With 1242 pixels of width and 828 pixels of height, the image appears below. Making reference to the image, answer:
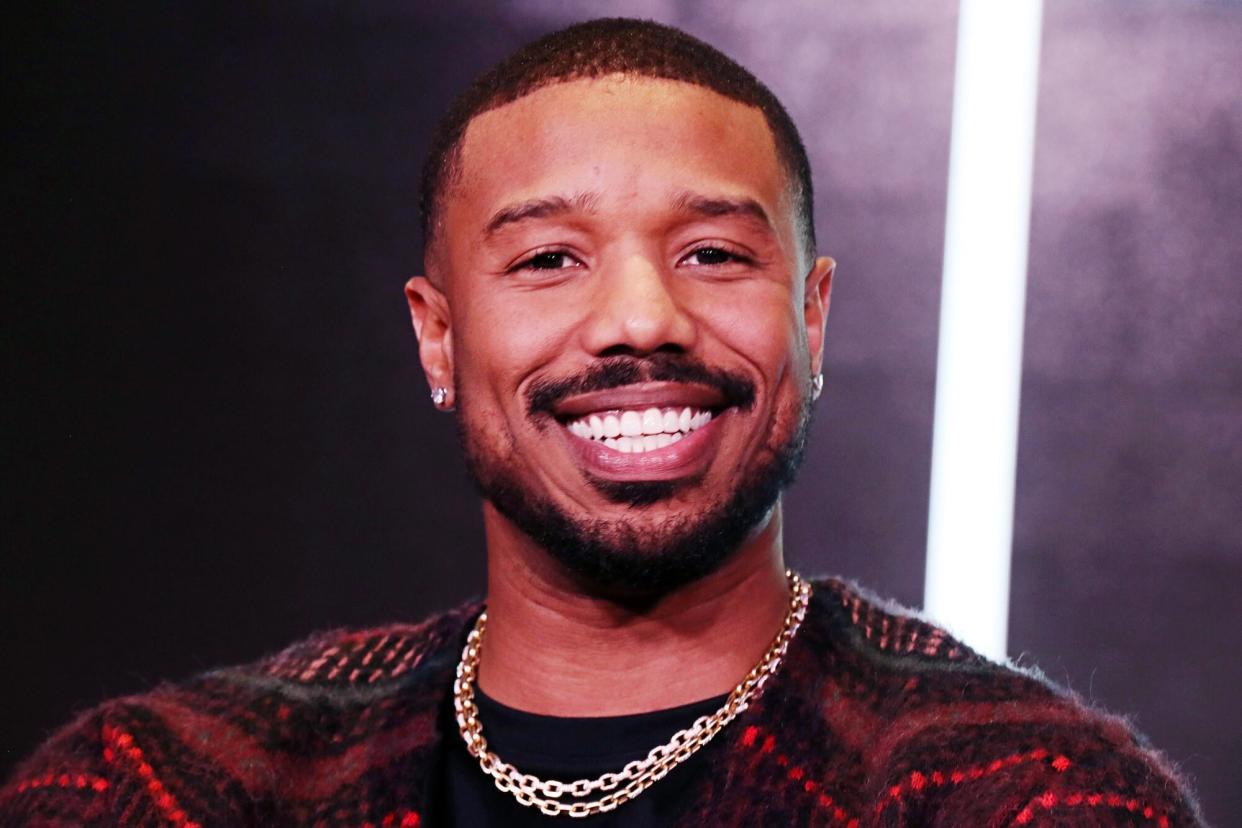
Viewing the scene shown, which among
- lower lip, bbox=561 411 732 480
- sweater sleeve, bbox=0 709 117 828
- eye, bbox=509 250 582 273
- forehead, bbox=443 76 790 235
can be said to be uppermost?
forehead, bbox=443 76 790 235

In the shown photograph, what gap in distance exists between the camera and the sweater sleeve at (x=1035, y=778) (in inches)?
68.6

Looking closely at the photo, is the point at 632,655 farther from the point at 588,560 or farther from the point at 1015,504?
the point at 1015,504

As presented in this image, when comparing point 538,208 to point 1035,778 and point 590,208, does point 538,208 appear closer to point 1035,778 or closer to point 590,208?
point 590,208

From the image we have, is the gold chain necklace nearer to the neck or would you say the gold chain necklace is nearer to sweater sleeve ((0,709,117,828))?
the neck

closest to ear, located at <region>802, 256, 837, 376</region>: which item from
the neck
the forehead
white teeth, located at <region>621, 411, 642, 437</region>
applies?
the forehead

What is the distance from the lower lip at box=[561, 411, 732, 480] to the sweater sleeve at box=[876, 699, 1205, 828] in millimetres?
430

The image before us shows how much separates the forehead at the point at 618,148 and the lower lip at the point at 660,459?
0.31m

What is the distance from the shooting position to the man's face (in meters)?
2.02

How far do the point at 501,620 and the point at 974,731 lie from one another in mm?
692

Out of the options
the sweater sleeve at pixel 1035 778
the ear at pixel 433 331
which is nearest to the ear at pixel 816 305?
the ear at pixel 433 331

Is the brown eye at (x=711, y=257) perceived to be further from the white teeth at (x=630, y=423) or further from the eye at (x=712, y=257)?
the white teeth at (x=630, y=423)

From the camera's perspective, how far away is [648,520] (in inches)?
79.1

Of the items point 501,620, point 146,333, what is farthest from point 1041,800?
point 146,333

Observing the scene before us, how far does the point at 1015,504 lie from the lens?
3.16 m
